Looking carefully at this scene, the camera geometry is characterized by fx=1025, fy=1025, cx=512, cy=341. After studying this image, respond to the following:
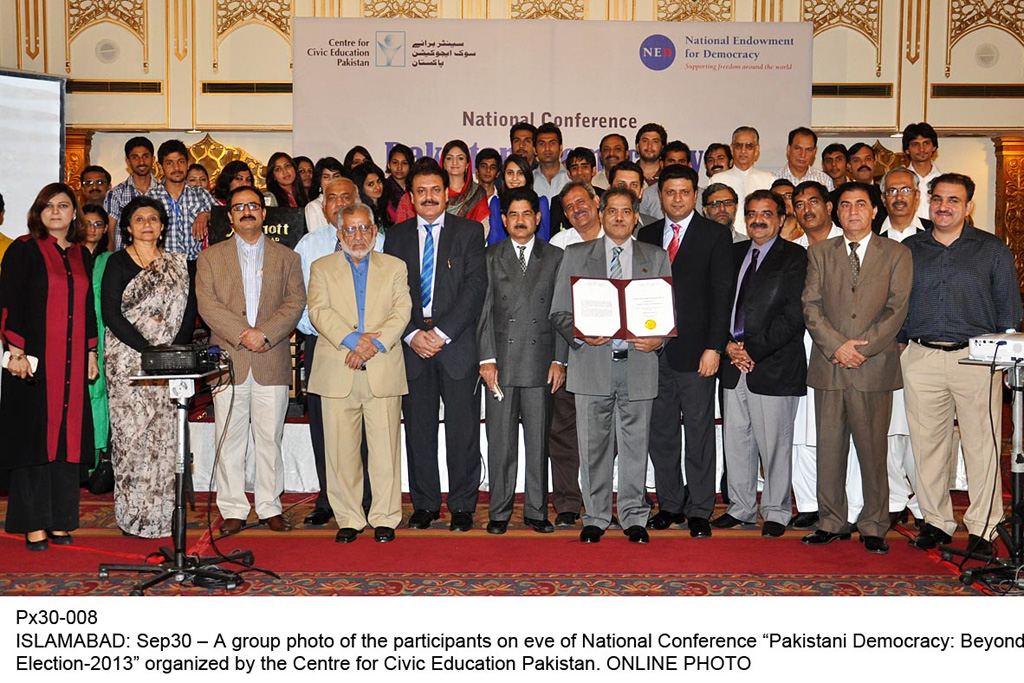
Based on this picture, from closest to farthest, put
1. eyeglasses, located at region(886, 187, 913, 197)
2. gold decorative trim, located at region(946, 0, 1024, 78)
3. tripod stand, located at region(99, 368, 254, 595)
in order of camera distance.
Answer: tripod stand, located at region(99, 368, 254, 595) < eyeglasses, located at region(886, 187, 913, 197) < gold decorative trim, located at region(946, 0, 1024, 78)

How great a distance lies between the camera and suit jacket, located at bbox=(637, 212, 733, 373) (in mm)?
5254

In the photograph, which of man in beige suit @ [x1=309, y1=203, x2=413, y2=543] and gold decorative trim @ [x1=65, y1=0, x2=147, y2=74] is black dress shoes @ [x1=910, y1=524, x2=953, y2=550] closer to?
man in beige suit @ [x1=309, y1=203, x2=413, y2=543]

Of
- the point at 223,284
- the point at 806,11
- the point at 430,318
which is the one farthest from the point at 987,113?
the point at 223,284

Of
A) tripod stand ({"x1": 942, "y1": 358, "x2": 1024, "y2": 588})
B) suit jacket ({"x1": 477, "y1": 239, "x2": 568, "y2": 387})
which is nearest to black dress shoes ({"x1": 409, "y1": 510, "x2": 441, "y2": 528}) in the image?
suit jacket ({"x1": 477, "y1": 239, "x2": 568, "y2": 387})

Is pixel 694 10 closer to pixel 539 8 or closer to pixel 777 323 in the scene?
pixel 539 8

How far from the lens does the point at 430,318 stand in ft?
17.7

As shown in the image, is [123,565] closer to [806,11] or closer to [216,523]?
[216,523]

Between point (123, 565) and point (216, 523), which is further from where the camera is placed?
point (216, 523)

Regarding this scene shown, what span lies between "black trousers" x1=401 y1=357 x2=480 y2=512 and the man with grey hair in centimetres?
35

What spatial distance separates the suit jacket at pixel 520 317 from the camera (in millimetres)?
5301

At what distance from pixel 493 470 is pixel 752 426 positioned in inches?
54.7

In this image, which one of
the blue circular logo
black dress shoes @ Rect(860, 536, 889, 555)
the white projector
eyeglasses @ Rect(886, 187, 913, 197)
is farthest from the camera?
the blue circular logo

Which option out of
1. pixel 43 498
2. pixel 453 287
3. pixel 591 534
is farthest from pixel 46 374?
pixel 591 534
